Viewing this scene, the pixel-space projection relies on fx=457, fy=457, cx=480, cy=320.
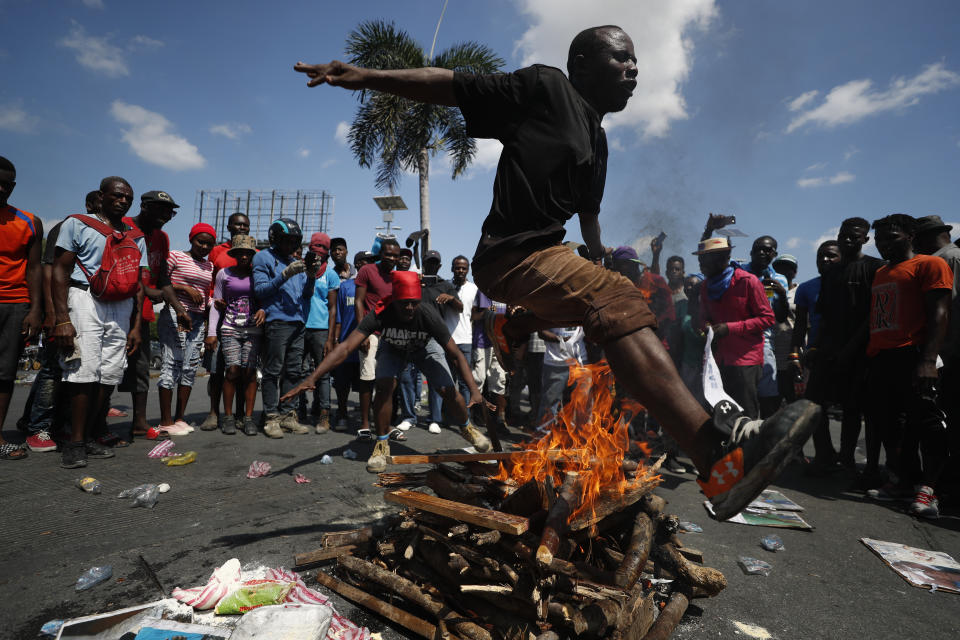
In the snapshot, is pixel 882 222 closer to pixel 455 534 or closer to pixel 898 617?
pixel 898 617

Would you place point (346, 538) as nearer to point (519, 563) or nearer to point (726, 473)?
point (519, 563)

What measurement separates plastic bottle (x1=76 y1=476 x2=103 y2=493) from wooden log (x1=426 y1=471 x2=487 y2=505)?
2933mm

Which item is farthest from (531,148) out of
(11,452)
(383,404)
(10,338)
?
(11,452)

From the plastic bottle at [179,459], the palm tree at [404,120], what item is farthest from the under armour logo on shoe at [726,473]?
the palm tree at [404,120]

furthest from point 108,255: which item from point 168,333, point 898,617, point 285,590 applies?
point 898,617

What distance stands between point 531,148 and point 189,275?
18.8 feet

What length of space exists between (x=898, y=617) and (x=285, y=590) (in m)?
3.03

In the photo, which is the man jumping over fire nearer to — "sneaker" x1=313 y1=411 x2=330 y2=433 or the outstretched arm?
the outstretched arm

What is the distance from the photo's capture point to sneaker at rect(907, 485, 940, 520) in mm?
3854

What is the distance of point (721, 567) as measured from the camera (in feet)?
9.09

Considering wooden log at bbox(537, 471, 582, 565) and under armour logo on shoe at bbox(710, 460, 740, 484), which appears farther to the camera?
wooden log at bbox(537, 471, 582, 565)

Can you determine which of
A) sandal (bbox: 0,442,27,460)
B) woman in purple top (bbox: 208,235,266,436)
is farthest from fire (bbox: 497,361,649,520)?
sandal (bbox: 0,442,27,460)

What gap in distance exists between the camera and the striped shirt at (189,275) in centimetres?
594

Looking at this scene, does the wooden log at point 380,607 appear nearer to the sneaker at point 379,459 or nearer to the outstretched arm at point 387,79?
the sneaker at point 379,459
